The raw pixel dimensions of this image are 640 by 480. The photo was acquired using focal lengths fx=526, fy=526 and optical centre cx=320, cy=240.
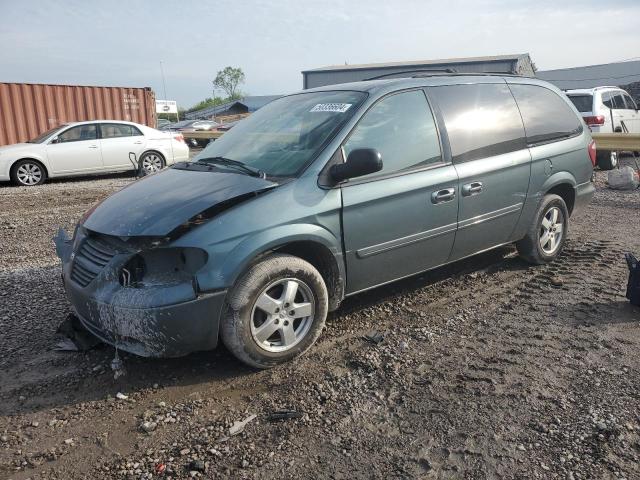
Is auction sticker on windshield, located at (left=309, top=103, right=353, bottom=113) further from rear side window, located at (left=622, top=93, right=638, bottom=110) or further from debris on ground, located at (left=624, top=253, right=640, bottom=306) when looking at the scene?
rear side window, located at (left=622, top=93, right=638, bottom=110)

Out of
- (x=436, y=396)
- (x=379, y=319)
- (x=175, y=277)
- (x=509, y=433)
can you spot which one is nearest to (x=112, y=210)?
(x=175, y=277)

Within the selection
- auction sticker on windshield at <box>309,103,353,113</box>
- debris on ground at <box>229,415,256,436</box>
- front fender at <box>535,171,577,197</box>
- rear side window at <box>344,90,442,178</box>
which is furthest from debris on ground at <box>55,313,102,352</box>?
front fender at <box>535,171,577,197</box>

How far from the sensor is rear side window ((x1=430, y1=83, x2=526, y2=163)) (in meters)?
4.25

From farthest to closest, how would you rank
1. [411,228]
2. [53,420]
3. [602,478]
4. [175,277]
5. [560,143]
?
[560,143] < [411,228] < [175,277] < [53,420] < [602,478]

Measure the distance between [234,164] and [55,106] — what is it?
538 inches

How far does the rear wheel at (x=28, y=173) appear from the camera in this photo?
11.5m

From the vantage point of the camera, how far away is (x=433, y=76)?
179 inches

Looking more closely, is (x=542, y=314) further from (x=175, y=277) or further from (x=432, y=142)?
(x=175, y=277)

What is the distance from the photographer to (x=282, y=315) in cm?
336

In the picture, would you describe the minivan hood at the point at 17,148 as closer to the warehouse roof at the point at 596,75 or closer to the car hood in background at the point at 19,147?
the car hood in background at the point at 19,147

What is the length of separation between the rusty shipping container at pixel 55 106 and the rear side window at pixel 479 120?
13.9 m


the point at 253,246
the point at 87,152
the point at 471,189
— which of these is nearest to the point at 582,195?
the point at 471,189

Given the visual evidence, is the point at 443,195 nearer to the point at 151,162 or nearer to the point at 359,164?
the point at 359,164

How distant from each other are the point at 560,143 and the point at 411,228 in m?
2.21
